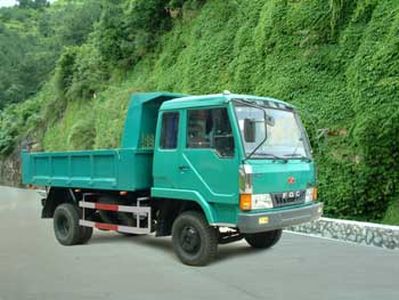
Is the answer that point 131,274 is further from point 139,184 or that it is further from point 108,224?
point 108,224

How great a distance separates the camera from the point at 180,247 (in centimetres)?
891

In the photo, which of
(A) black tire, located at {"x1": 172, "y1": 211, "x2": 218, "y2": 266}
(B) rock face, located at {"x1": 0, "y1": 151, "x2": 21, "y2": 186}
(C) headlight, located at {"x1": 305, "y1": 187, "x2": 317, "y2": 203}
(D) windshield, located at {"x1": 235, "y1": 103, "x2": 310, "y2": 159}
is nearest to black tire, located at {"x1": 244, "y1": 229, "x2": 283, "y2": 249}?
Result: (C) headlight, located at {"x1": 305, "y1": 187, "x2": 317, "y2": 203}

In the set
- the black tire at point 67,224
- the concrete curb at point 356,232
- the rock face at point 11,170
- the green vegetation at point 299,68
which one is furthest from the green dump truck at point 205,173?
the rock face at point 11,170

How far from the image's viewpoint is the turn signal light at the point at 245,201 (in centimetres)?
800

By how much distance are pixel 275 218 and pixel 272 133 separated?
1.24 meters

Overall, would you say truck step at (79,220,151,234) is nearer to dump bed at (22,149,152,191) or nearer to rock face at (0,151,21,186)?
dump bed at (22,149,152,191)

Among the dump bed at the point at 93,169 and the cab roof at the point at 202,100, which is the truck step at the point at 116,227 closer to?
the dump bed at the point at 93,169

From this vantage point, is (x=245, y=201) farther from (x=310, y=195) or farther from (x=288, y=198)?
(x=310, y=195)

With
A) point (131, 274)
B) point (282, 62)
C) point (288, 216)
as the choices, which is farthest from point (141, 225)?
point (282, 62)

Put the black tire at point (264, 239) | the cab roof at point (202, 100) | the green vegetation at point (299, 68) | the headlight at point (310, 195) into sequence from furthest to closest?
the green vegetation at point (299, 68)
the black tire at point (264, 239)
the headlight at point (310, 195)
the cab roof at point (202, 100)

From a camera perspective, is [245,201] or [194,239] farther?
[194,239]

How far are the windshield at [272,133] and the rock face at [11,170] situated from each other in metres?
26.8

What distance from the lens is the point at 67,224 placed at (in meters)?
11.1

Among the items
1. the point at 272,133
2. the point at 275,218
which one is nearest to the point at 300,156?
the point at 272,133
